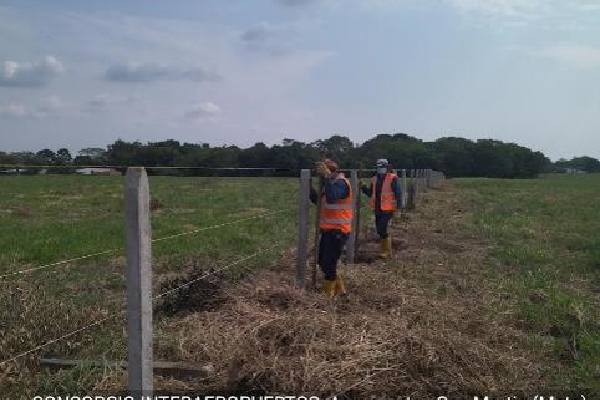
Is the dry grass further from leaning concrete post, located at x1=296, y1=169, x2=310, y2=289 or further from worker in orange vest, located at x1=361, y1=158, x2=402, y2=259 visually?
worker in orange vest, located at x1=361, y1=158, x2=402, y2=259

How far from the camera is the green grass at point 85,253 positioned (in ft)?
17.6

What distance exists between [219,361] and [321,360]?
33.6 inches

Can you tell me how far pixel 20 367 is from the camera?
483cm

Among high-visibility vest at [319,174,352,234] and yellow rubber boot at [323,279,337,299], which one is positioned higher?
high-visibility vest at [319,174,352,234]

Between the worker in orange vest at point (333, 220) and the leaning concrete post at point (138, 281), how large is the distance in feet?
14.7

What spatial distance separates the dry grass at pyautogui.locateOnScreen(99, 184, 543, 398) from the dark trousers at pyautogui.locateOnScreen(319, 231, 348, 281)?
0.57 m

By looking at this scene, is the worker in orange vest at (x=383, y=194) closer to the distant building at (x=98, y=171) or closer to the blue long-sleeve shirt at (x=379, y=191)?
the blue long-sleeve shirt at (x=379, y=191)

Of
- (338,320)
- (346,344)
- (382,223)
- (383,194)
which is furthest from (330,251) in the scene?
(383,194)

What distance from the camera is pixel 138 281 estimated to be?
3.95 m

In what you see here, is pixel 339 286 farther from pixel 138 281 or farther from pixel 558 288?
pixel 138 281

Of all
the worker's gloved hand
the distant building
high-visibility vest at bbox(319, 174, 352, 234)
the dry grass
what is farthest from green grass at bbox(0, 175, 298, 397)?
the distant building

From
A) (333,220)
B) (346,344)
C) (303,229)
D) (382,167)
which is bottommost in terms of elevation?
(346,344)

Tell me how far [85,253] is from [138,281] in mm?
7725

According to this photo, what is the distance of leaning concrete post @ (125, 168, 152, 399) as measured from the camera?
3.87m
